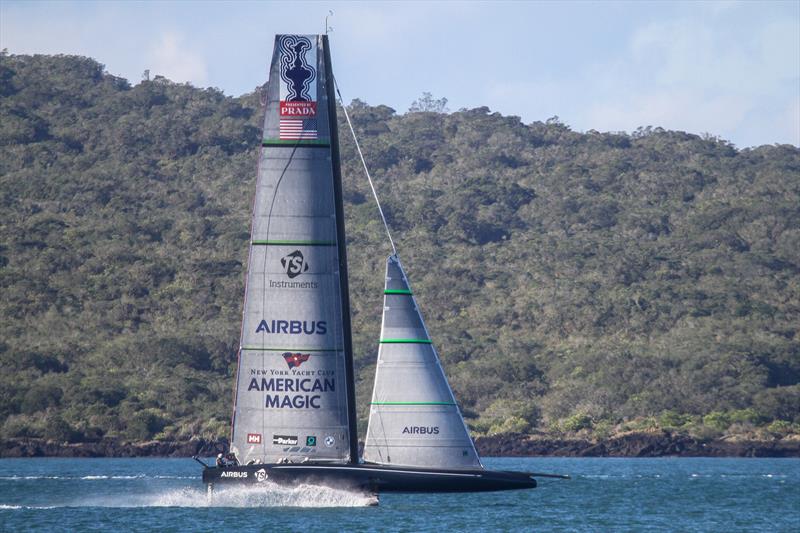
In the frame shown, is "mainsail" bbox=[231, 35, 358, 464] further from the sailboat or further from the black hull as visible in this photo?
the black hull

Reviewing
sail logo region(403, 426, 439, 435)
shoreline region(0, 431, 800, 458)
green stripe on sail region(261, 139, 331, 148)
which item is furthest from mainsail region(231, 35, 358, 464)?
shoreline region(0, 431, 800, 458)

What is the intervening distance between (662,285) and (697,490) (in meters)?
63.7

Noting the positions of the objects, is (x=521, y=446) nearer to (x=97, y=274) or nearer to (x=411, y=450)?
(x=97, y=274)

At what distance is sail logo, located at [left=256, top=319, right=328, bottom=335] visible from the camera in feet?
115

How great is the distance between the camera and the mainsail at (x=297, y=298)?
3478 centimetres

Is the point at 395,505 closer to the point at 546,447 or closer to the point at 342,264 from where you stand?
the point at 342,264

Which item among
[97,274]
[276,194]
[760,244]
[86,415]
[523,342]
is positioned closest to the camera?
[276,194]

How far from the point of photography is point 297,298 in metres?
35.0

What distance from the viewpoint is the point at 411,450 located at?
115 ft

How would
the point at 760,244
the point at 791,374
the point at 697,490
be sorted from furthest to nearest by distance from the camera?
the point at 760,244, the point at 791,374, the point at 697,490

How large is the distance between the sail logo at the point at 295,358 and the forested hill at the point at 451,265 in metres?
54.3

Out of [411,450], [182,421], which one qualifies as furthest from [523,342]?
[411,450]

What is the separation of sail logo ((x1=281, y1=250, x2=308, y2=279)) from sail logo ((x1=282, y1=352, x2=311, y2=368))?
187 cm

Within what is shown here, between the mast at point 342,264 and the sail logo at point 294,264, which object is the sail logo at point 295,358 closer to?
the mast at point 342,264
